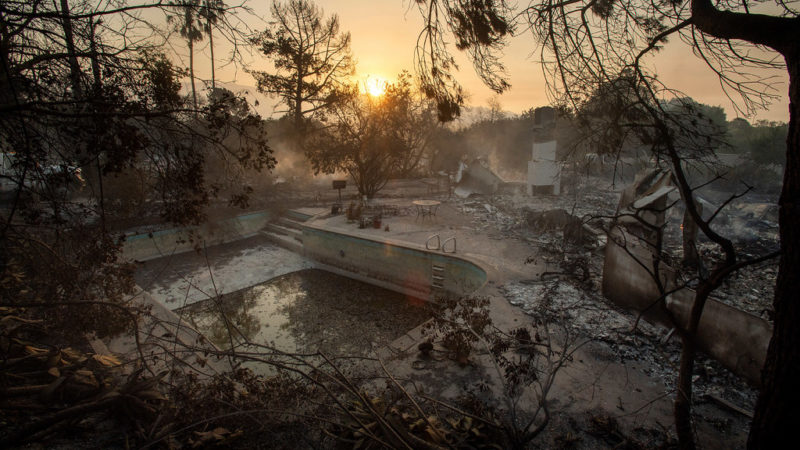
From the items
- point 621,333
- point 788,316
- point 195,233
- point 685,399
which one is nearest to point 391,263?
point 621,333

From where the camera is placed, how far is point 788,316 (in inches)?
73.9

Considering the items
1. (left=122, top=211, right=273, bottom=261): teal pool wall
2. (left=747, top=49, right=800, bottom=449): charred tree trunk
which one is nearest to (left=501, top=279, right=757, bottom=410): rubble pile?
(left=747, top=49, right=800, bottom=449): charred tree trunk

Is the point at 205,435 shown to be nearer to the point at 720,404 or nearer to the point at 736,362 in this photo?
the point at 720,404

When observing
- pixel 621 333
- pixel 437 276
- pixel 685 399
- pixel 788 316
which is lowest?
pixel 437 276

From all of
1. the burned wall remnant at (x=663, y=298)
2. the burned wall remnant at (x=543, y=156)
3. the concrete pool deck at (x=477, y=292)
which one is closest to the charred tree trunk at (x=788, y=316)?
the burned wall remnant at (x=663, y=298)

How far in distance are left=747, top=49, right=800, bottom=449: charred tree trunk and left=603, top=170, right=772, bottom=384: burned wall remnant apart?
671 mm

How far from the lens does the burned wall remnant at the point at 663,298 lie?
4.13m

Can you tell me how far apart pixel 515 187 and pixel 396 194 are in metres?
9.22

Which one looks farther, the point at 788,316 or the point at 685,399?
the point at 685,399

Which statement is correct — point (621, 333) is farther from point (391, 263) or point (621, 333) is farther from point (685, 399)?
point (391, 263)

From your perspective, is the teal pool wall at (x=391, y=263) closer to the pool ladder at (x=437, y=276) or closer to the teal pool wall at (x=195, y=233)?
the pool ladder at (x=437, y=276)

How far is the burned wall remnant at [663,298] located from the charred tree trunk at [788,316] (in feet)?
2.20

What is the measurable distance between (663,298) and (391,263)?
353 inches

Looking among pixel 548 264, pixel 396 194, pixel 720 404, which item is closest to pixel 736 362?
pixel 720 404
